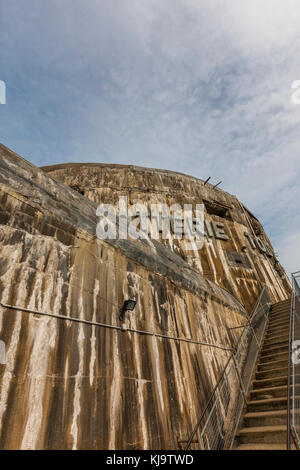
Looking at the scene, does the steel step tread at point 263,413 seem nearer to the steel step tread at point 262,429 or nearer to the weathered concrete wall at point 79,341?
the steel step tread at point 262,429

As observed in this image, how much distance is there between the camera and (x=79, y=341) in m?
3.27

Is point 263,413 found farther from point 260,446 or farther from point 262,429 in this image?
point 260,446

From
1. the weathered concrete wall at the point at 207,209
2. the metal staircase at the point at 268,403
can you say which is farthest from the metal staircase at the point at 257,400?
the weathered concrete wall at the point at 207,209

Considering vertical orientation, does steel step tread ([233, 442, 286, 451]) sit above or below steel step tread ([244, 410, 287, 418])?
below

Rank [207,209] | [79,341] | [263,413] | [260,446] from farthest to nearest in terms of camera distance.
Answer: [207,209]
[263,413]
[260,446]
[79,341]

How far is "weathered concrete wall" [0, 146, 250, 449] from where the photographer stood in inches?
103

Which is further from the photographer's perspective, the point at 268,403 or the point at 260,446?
the point at 268,403

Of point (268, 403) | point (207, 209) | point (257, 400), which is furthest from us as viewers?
point (207, 209)

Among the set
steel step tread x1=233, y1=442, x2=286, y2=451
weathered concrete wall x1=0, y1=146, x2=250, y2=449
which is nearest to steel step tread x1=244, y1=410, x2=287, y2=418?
steel step tread x1=233, y1=442, x2=286, y2=451

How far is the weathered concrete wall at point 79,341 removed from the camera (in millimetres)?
2621

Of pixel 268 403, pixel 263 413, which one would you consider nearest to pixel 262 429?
pixel 263 413

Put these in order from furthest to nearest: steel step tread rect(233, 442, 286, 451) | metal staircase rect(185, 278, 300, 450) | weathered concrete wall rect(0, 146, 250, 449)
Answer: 1. metal staircase rect(185, 278, 300, 450)
2. steel step tread rect(233, 442, 286, 451)
3. weathered concrete wall rect(0, 146, 250, 449)

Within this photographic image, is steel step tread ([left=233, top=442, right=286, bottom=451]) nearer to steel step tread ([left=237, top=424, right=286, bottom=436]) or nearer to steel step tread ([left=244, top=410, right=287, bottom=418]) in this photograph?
steel step tread ([left=237, top=424, right=286, bottom=436])

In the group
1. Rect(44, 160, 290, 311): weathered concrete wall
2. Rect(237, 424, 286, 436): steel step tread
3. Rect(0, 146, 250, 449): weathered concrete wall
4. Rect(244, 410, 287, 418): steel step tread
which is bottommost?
Rect(237, 424, 286, 436): steel step tread
